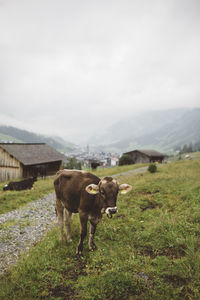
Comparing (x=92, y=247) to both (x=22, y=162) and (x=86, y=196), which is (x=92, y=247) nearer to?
(x=86, y=196)

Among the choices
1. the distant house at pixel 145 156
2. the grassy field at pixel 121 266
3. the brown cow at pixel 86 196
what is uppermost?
the distant house at pixel 145 156

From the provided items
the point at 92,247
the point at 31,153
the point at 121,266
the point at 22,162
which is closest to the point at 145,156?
the point at 31,153

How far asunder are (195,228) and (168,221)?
1035 mm

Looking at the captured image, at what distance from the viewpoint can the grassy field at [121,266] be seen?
4.05 m

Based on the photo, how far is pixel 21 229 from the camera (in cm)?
878

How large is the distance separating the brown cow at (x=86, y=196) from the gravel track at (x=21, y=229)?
2.07 m

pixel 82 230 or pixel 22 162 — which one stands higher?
pixel 22 162

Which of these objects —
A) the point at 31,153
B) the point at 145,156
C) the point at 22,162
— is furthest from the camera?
the point at 145,156

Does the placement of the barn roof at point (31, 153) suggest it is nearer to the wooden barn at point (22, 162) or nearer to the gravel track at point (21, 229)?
the wooden barn at point (22, 162)

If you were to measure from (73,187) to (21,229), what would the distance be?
16.9 feet

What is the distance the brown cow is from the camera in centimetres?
508

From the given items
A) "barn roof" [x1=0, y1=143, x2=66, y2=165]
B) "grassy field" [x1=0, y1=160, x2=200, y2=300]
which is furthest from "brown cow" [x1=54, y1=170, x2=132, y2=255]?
"barn roof" [x1=0, y1=143, x2=66, y2=165]

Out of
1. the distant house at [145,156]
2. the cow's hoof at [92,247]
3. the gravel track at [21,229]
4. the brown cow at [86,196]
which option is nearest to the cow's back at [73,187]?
the brown cow at [86,196]

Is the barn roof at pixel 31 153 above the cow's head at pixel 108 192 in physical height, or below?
above
